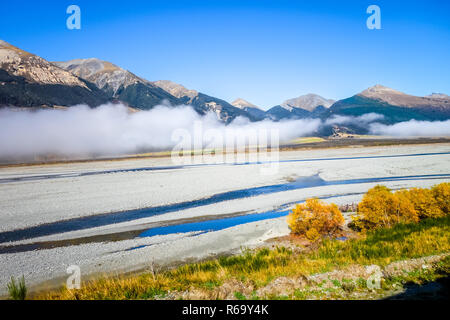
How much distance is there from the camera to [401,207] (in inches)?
539

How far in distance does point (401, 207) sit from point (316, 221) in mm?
5261

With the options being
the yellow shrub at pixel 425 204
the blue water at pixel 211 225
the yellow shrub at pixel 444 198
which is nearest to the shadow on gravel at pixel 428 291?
the yellow shrub at pixel 425 204

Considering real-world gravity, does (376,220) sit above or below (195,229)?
above

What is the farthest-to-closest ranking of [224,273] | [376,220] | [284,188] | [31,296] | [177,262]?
[284,188] < [376,220] < [177,262] < [31,296] < [224,273]

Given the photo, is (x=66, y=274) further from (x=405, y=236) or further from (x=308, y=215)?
(x=405, y=236)

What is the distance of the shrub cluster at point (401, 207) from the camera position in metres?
13.5

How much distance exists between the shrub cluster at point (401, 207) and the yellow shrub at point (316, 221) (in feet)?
5.35

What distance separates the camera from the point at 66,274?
408 inches

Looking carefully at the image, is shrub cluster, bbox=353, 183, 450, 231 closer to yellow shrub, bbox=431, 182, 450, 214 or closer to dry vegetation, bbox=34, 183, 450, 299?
yellow shrub, bbox=431, 182, 450, 214

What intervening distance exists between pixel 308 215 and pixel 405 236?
4.63 m

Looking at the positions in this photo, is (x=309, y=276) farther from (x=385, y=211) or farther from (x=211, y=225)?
(x=211, y=225)

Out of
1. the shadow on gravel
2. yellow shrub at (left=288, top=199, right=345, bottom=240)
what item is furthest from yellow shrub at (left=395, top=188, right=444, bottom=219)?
the shadow on gravel
